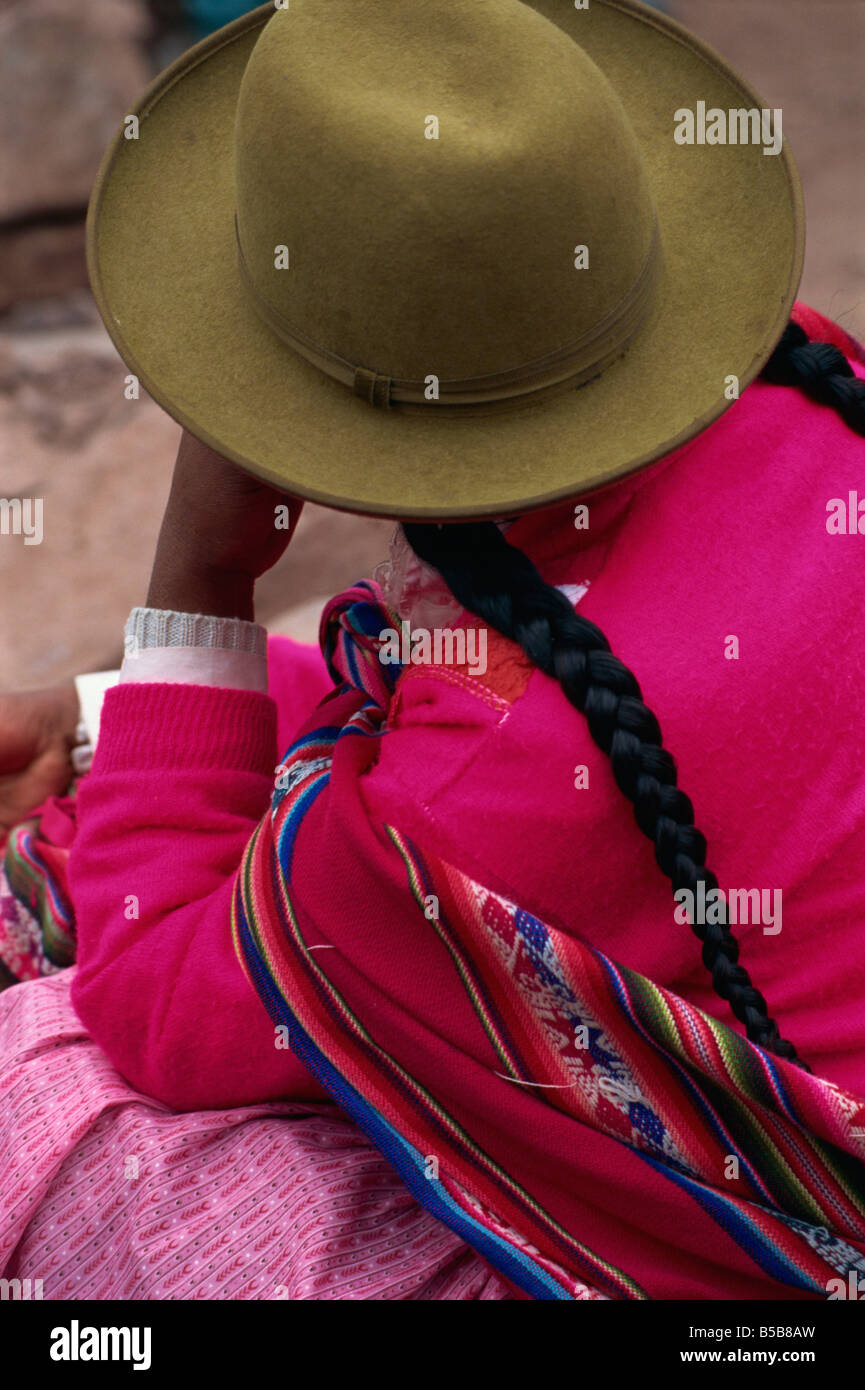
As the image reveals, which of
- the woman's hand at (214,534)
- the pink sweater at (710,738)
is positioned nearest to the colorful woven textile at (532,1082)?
the pink sweater at (710,738)

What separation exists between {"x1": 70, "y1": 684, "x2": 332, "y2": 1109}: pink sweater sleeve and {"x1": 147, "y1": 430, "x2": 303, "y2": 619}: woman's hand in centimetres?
12

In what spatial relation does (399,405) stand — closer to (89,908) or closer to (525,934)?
(525,934)

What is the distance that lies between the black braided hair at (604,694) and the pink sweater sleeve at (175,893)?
0.35m

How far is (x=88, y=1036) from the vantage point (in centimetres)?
139

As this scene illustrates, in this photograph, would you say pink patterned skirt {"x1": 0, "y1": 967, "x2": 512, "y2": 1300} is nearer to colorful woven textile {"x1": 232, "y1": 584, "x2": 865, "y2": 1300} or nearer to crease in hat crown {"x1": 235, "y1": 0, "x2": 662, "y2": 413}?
colorful woven textile {"x1": 232, "y1": 584, "x2": 865, "y2": 1300}

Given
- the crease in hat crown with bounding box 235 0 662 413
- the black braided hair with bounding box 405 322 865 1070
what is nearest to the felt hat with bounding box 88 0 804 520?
the crease in hat crown with bounding box 235 0 662 413

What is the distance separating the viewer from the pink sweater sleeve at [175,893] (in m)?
1.22

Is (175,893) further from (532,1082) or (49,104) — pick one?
(49,104)

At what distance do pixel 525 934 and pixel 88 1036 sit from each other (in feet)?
1.95

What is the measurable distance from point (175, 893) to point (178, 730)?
0.16 metres

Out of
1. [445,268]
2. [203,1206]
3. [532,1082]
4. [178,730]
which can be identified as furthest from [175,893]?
[445,268]

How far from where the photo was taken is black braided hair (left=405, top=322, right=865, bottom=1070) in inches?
38.3

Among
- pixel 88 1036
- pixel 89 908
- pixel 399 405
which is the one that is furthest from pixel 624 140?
pixel 88 1036

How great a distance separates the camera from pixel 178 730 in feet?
4.36
